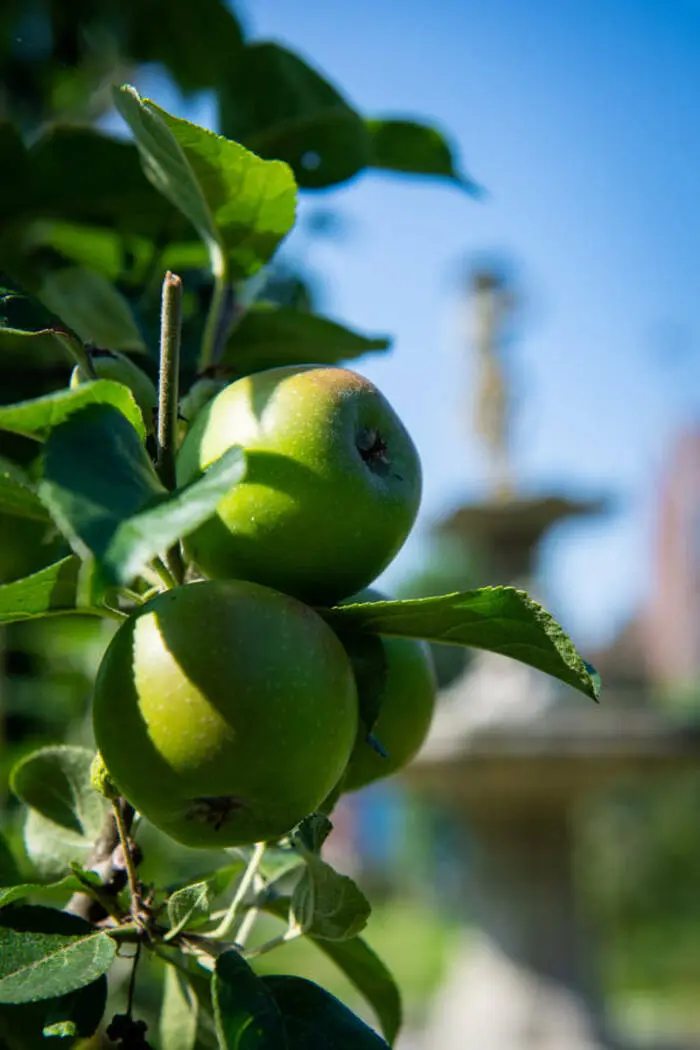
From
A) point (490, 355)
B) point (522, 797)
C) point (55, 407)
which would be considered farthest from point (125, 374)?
point (490, 355)

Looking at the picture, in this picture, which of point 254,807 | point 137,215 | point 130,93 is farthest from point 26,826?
point 137,215

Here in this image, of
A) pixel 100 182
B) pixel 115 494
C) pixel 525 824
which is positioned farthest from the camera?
pixel 525 824

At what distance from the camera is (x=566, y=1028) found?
12.0ft

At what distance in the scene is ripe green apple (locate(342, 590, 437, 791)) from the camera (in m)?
0.50

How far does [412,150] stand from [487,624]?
477 millimetres

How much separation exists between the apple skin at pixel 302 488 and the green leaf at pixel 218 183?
0.14 meters

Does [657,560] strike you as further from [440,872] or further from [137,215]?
[137,215]

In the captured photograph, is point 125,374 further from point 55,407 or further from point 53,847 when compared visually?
point 53,847

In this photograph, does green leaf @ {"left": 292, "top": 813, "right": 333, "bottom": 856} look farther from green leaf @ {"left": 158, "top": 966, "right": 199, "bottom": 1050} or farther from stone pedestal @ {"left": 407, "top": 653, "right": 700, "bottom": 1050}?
stone pedestal @ {"left": 407, "top": 653, "right": 700, "bottom": 1050}

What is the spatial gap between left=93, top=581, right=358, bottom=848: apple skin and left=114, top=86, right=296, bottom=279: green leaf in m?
0.24

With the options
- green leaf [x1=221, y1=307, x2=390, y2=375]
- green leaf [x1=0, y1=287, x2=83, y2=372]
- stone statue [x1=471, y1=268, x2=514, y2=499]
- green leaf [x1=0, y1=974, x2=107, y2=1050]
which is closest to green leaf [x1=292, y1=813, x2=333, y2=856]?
green leaf [x1=0, y1=974, x2=107, y2=1050]

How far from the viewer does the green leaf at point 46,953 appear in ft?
1.36

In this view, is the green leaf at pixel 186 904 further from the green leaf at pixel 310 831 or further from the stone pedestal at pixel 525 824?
the stone pedestal at pixel 525 824

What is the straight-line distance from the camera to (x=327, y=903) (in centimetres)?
46
